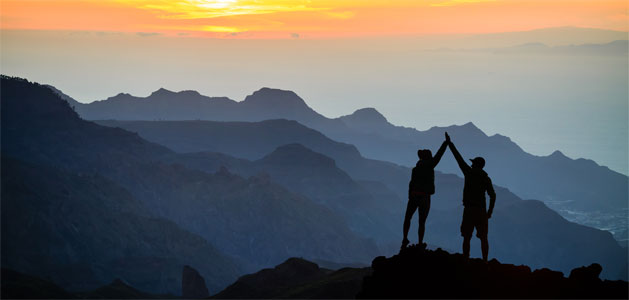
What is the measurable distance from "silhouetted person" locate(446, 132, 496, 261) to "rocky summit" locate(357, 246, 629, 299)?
3.99 ft

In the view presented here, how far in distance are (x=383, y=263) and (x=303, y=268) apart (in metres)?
147

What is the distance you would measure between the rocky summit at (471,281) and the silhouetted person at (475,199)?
3.99 feet

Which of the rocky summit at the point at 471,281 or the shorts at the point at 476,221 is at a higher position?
the shorts at the point at 476,221

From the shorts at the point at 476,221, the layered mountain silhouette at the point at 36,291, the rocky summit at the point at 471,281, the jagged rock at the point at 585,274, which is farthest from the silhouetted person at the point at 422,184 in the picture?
the layered mountain silhouette at the point at 36,291

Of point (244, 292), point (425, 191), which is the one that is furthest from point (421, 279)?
point (244, 292)

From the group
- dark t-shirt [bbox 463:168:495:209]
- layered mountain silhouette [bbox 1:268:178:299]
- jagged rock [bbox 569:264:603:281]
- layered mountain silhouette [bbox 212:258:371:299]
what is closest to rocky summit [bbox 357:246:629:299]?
jagged rock [bbox 569:264:603:281]

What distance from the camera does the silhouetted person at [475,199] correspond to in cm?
3350

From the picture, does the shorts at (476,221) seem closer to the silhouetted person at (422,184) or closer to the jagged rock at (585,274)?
the silhouetted person at (422,184)

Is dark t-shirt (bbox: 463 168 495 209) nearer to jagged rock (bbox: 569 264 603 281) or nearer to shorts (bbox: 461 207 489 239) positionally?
shorts (bbox: 461 207 489 239)

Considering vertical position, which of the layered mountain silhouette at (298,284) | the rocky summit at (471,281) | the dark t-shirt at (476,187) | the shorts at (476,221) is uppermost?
the layered mountain silhouette at (298,284)

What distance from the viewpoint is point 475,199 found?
111 ft

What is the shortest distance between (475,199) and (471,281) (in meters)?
3.57

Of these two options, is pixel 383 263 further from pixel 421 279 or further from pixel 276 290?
pixel 276 290

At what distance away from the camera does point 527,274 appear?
32531 mm
